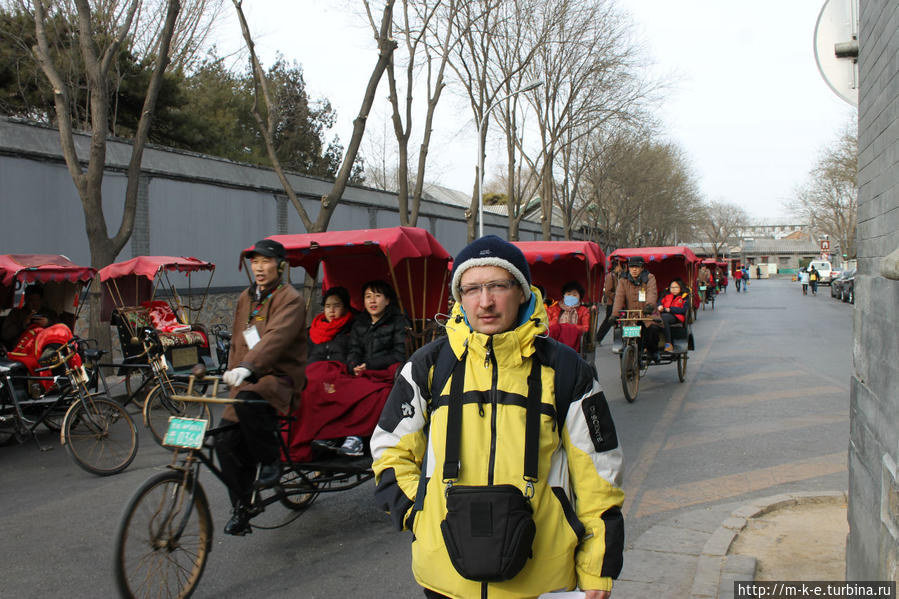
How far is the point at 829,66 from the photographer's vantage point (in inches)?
158

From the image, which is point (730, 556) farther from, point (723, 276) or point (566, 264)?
point (723, 276)

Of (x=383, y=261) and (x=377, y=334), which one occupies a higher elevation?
(x=383, y=261)

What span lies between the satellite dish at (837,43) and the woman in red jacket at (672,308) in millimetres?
7061

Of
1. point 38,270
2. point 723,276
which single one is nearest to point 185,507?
point 38,270

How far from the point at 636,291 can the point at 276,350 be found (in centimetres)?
738

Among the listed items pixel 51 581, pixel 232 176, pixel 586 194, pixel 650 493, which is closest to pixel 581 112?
pixel 232 176

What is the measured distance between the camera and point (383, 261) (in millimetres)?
8031

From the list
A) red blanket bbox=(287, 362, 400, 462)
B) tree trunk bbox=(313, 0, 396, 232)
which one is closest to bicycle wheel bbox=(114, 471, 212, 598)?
red blanket bbox=(287, 362, 400, 462)

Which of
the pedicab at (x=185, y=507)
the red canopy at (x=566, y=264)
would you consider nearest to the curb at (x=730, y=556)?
the pedicab at (x=185, y=507)

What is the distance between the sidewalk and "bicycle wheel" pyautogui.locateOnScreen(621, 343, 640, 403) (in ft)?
14.2

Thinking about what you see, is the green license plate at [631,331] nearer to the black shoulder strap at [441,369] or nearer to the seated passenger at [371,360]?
the seated passenger at [371,360]

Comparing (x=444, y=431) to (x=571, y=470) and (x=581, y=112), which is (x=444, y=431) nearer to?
(x=571, y=470)

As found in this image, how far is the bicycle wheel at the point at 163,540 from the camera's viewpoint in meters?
3.54

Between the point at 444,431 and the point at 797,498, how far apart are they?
416cm
